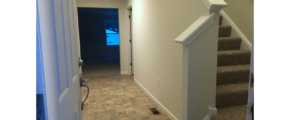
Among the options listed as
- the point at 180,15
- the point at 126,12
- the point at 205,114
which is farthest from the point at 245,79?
the point at 126,12

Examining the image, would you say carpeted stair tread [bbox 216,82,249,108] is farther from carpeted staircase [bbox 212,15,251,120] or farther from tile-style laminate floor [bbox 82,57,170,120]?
tile-style laminate floor [bbox 82,57,170,120]

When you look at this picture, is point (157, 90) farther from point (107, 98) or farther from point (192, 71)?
point (192, 71)

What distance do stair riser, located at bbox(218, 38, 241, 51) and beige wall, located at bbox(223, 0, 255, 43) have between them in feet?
0.70

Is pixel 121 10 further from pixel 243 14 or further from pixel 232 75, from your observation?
pixel 232 75

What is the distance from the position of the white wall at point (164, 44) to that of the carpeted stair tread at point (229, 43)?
0.79 meters

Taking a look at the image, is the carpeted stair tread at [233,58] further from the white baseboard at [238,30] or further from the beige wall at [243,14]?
the beige wall at [243,14]

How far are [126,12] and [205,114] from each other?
13.4ft

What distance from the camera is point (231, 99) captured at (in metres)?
2.17

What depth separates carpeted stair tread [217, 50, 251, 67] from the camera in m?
2.54

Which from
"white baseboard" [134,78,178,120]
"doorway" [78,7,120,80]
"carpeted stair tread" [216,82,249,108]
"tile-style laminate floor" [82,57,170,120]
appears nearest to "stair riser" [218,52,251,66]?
"carpeted stair tread" [216,82,249,108]

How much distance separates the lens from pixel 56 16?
726 mm

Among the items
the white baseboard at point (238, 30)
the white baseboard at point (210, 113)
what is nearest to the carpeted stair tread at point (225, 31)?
the white baseboard at point (238, 30)

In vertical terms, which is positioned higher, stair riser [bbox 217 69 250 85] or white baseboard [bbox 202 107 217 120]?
stair riser [bbox 217 69 250 85]

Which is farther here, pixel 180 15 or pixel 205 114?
pixel 180 15
